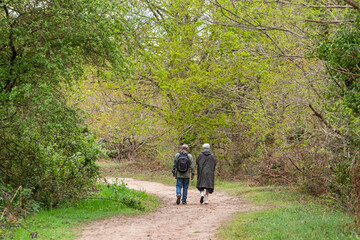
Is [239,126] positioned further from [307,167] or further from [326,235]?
[326,235]

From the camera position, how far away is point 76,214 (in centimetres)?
1170

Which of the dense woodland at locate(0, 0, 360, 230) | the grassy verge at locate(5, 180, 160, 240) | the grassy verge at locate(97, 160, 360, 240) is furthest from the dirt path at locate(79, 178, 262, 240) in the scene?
the dense woodland at locate(0, 0, 360, 230)

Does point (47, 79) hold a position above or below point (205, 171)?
above

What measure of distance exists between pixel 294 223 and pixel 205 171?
20.5 feet

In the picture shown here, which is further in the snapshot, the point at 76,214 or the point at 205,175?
the point at 205,175

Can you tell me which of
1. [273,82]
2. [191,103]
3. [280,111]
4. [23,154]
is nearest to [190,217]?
[23,154]

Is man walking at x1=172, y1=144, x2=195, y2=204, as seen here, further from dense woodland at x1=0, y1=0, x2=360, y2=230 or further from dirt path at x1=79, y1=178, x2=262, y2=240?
dense woodland at x1=0, y1=0, x2=360, y2=230

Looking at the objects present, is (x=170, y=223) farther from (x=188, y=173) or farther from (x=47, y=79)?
(x=47, y=79)

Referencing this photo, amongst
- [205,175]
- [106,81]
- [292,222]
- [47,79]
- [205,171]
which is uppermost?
[106,81]

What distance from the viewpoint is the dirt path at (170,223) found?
30.8 ft

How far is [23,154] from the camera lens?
11.9 meters

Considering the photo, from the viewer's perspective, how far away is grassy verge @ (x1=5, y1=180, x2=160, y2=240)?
29.7ft

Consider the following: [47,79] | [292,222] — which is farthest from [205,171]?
[47,79]

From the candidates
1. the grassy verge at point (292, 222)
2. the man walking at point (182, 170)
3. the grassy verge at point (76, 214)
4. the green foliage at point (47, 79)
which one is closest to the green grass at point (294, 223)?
the grassy verge at point (292, 222)
